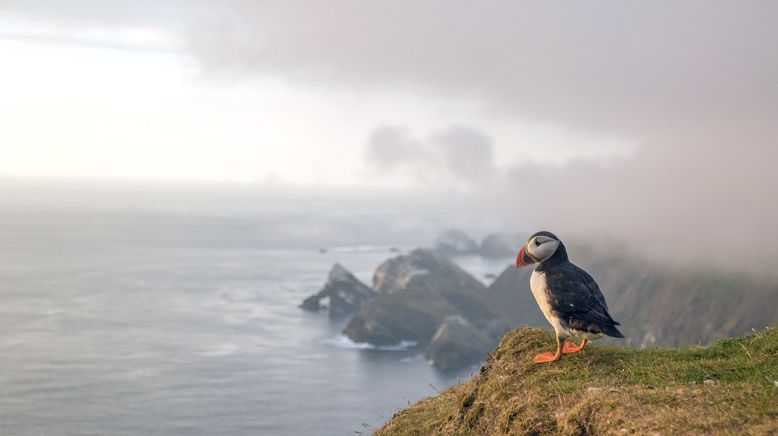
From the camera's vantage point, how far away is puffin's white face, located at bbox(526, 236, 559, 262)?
14273mm

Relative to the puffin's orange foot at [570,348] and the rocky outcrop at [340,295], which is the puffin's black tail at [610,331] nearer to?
the puffin's orange foot at [570,348]

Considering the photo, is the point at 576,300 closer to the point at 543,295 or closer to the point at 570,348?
the point at 543,295

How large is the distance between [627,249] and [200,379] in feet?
406

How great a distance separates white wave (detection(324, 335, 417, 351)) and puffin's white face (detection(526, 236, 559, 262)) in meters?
134

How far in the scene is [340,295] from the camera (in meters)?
178

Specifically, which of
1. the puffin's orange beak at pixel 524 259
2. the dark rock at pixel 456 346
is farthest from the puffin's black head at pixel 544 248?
the dark rock at pixel 456 346

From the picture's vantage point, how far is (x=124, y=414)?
313ft

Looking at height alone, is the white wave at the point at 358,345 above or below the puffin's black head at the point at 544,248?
below

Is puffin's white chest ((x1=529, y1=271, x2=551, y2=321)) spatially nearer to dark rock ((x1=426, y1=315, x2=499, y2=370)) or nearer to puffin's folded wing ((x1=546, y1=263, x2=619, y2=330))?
puffin's folded wing ((x1=546, y1=263, x2=619, y2=330))

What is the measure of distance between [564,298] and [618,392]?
6.82 ft

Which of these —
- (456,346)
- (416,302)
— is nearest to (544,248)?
(456,346)

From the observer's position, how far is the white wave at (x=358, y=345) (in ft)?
483

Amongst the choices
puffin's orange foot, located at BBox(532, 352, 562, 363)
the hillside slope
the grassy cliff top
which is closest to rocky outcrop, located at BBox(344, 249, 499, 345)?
→ the hillside slope

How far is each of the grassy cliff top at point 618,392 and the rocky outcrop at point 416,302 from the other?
138m
